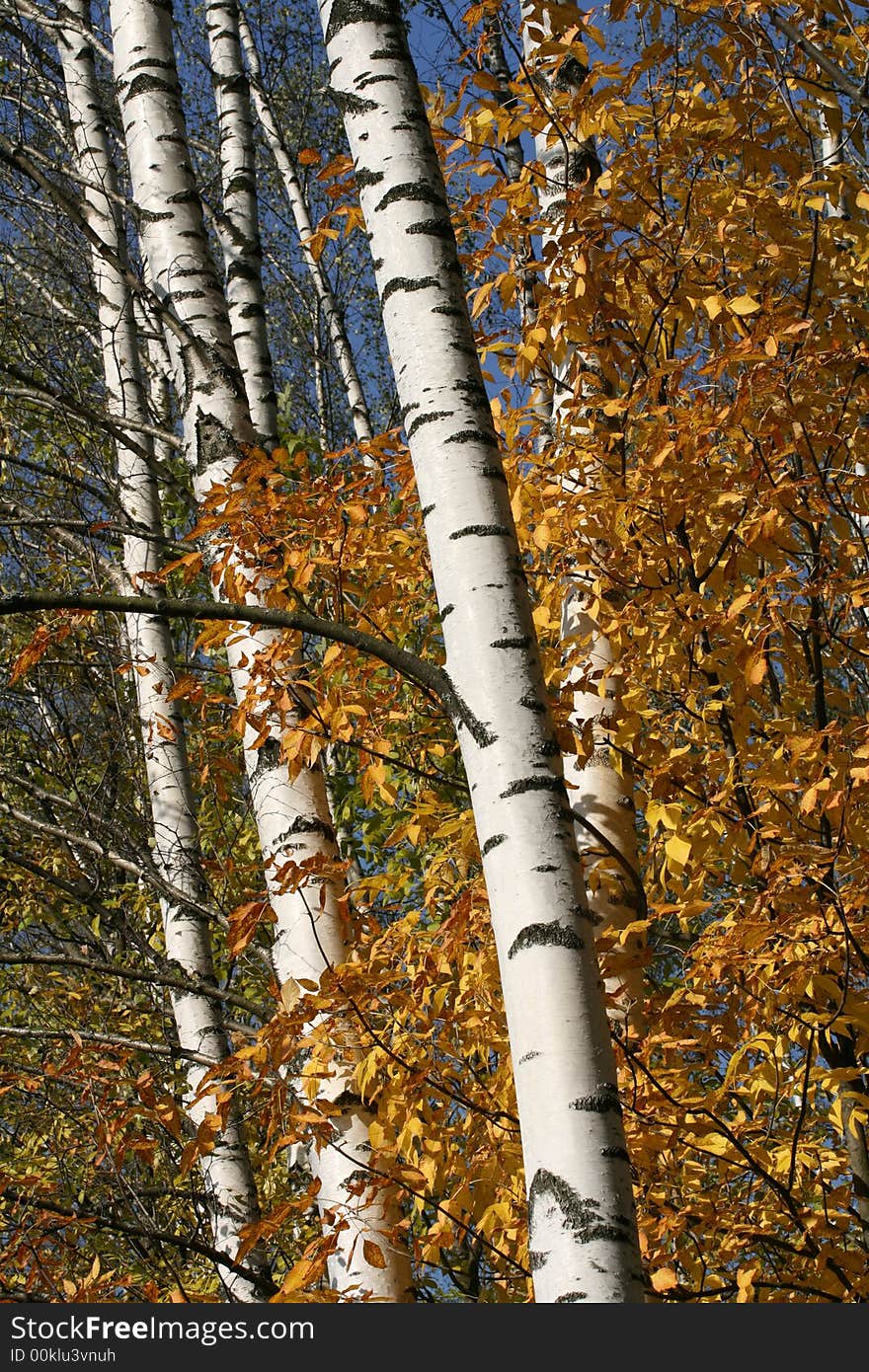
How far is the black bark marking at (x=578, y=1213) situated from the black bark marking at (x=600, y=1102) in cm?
10

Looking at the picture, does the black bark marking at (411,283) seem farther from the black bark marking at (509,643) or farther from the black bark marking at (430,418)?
the black bark marking at (509,643)

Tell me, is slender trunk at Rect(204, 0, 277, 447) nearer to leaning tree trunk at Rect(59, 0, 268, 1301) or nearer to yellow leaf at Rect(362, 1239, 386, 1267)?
leaning tree trunk at Rect(59, 0, 268, 1301)

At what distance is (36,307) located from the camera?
10266mm

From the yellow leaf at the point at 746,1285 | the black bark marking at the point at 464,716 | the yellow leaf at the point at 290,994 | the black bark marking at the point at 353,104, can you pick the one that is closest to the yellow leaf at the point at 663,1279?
the yellow leaf at the point at 746,1285

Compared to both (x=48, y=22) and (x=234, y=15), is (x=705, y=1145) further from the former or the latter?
(x=234, y=15)

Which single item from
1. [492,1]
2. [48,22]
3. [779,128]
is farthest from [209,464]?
[48,22]

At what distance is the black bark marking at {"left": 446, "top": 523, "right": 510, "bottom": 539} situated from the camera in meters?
2.03

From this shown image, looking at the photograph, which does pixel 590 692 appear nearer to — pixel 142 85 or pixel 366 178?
pixel 366 178

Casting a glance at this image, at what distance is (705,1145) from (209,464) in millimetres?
1967

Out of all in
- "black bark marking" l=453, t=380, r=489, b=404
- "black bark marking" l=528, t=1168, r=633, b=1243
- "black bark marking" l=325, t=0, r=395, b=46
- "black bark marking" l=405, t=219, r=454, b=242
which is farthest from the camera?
"black bark marking" l=325, t=0, r=395, b=46

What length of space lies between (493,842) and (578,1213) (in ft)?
1.75

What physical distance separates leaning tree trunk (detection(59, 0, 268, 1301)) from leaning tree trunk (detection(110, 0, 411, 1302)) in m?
0.19

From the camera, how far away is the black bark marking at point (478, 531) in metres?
2.03

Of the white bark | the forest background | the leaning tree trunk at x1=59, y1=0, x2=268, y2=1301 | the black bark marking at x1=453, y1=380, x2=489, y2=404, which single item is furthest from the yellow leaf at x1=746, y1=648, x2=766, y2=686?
the white bark
